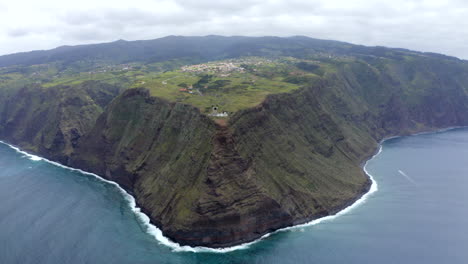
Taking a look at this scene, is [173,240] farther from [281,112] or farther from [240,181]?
[281,112]

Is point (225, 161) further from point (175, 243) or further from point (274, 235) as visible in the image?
point (175, 243)

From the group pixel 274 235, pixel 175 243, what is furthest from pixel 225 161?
pixel 175 243

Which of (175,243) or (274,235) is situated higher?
(274,235)

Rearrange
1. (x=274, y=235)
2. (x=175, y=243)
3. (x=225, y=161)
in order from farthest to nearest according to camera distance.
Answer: (x=225, y=161) < (x=274, y=235) < (x=175, y=243)

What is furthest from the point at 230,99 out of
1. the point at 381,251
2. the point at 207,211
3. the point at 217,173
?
the point at 381,251

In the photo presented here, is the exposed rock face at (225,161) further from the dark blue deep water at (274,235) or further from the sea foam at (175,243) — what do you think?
the dark blue deep water at (274,235)

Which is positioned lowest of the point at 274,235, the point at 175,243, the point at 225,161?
the point at 175,243
